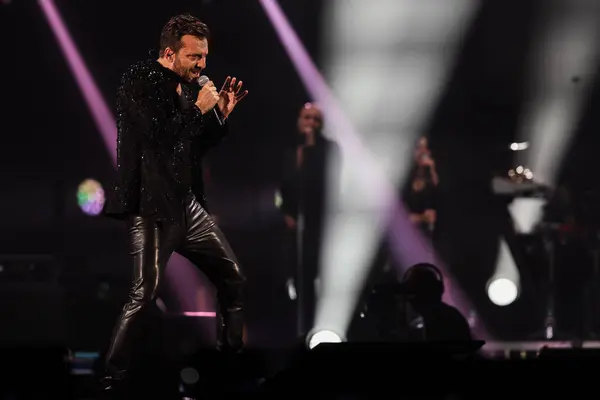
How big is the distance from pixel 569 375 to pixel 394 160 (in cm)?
711

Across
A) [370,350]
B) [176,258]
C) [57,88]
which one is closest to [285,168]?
[176,258]

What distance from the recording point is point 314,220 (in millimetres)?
8828

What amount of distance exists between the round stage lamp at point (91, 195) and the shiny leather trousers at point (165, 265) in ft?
17.7

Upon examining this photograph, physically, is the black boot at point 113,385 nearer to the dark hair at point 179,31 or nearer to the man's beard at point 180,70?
the man's beard at point 180,70

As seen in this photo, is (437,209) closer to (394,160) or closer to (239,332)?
(394,160)

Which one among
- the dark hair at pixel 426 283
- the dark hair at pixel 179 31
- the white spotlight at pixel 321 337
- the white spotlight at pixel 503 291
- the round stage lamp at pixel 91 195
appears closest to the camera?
the dark hair at pixel 179 31

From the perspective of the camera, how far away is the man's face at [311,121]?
8586 mm

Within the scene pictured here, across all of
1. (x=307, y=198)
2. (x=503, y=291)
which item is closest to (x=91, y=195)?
(x=307, y=198)

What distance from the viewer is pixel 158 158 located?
450 cm

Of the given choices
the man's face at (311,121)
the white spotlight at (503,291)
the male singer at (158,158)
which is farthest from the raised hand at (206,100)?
the white spotlight at (503,291)

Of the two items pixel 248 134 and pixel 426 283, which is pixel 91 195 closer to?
pixel 248 134

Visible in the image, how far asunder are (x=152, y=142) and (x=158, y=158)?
0.25 ft

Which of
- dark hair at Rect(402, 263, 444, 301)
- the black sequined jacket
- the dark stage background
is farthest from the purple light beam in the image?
the black sequined jacket

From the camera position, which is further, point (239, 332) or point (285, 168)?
point (285, 168)
